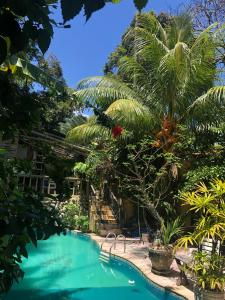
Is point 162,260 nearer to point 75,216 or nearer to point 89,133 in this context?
point 89,133

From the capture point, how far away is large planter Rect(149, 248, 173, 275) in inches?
334

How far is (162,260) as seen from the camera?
8469 millimetres

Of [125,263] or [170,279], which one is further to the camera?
[125,263]

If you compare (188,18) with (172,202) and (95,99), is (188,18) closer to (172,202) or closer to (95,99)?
(95,99)

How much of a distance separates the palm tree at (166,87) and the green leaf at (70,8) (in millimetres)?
10922

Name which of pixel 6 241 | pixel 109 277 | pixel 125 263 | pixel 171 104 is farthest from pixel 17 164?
pixel 171 104

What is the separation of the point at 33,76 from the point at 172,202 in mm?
7634

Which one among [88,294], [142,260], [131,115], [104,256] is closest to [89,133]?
[131,115]

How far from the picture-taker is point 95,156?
44.9ft

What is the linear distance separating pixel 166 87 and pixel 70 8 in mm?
11755

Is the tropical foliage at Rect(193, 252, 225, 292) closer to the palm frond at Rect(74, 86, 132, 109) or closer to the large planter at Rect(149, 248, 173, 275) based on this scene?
the large planter at Rect(149, 248, 173, 275)

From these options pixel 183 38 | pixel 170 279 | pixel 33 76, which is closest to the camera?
pixel 33 76

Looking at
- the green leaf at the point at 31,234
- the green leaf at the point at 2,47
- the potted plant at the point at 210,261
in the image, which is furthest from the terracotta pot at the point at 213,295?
the green leaf at the point at 2,47

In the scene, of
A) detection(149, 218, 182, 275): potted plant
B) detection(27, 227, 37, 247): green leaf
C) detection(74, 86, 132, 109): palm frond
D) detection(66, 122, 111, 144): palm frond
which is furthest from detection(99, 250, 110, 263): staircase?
detection(27, 227, 37, 247): green leaf
